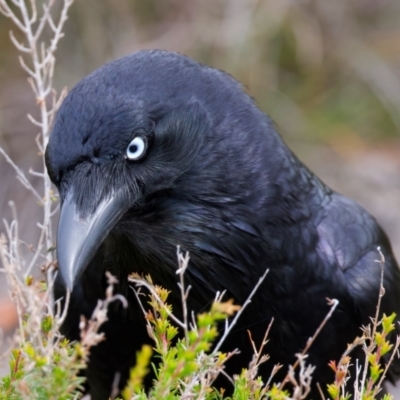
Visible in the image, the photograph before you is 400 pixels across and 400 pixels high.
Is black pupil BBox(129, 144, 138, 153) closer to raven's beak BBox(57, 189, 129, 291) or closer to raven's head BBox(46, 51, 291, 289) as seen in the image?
raven's head BBox(46, 51, 291, 289)

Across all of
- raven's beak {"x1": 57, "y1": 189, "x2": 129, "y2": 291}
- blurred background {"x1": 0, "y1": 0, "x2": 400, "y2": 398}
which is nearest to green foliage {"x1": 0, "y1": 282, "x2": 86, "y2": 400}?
raven's beak {"x1": 57, "y1": 189, "x2": 129, "y2": 291}

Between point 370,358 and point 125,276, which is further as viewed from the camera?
point 125,276

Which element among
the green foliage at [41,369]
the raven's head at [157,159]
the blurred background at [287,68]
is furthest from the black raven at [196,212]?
the blurred background at [287,68]

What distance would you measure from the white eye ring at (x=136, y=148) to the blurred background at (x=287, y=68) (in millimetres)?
3688

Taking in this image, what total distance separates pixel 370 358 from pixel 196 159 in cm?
112

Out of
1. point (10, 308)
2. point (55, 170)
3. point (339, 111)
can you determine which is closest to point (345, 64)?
point (339, 111)

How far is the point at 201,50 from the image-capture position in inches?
273

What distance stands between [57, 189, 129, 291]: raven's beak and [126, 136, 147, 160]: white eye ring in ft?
0.38

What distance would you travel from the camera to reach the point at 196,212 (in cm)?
302

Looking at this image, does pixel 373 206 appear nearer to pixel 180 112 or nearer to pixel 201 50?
pixel 201 50

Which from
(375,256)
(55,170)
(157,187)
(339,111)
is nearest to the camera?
(55,170)

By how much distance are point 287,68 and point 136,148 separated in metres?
4.81

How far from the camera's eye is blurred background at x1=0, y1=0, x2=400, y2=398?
22.3 ft

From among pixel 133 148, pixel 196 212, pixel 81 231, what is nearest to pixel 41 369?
pixel 81 231
